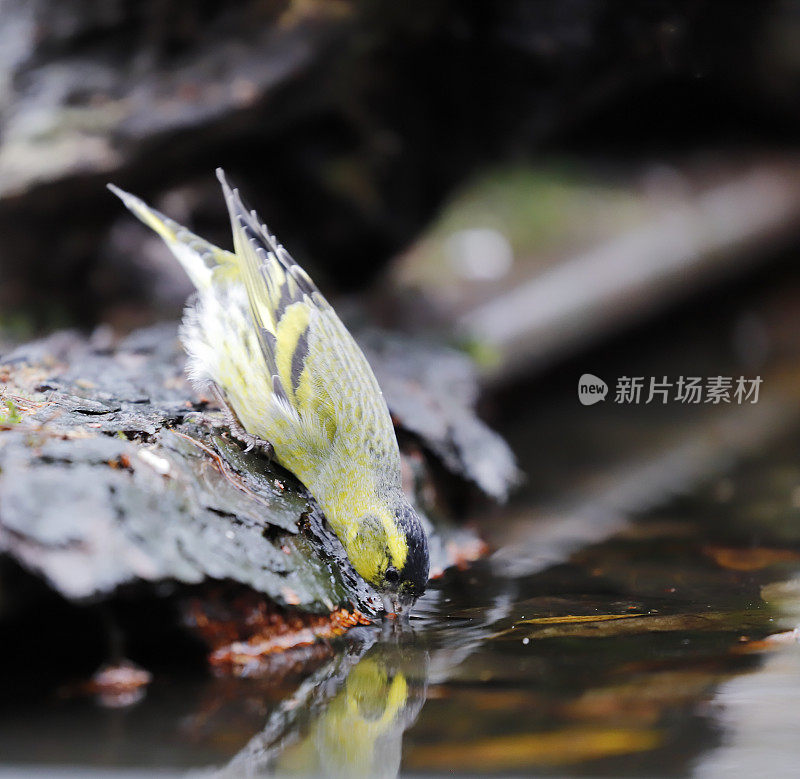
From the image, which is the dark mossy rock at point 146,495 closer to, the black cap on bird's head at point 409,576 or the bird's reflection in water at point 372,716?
the black cap on bird's head at point 409,576

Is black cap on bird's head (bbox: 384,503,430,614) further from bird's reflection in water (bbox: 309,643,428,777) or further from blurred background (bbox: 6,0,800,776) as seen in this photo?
bird's reflection in water (bbox: 309,643,428,777)

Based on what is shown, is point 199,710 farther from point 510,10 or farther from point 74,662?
point 510,10

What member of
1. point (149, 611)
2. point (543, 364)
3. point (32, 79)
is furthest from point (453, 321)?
point (149, 611)

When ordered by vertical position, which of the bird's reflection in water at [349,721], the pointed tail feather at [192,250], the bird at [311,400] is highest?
the pointed tail feather at [192,250]

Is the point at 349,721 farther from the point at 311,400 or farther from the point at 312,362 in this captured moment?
the point at 312,362

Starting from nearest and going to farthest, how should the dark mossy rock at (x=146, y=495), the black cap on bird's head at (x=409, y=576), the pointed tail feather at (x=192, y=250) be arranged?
the dark mossy rock at (x=146, y=495) < the black cap on bird's head at (x=409, y=576) < the pointed tail feather at (x=192, y=250)

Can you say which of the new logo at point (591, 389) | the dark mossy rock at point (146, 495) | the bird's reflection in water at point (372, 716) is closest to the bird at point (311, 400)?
the dark mossy rock at point (146, 495)

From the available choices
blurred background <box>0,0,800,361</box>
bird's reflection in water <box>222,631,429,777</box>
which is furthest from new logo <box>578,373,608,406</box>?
bird's reflection in water <box>222,631,429,777</box>
